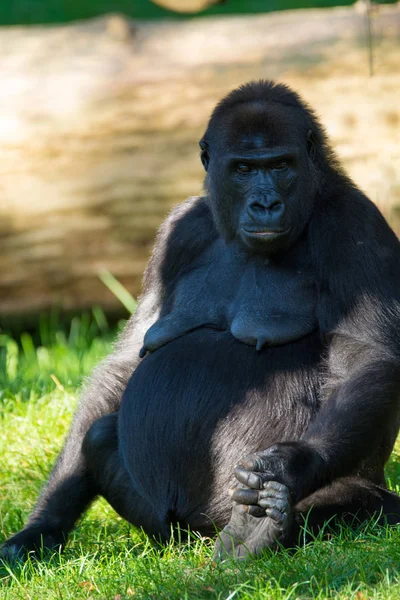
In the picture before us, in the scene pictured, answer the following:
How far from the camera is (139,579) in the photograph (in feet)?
10.7

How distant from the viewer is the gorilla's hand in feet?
10.8

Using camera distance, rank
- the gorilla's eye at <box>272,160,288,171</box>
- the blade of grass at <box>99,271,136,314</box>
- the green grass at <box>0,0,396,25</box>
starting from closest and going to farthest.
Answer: the gorilla's eye at <box>272,160,288,171</box> → the blade of grass at <box>99,271,136,314</box> → the green grass at <box>0,0,396,25</box>

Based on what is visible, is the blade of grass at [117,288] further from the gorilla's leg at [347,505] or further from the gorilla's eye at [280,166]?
the gorilla's leg at [347,505]

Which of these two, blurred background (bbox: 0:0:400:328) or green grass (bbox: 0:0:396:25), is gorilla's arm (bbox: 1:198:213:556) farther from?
green grass (bbox: 0:0:396:25)

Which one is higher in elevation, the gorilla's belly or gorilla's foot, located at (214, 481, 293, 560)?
the gorilla's belly

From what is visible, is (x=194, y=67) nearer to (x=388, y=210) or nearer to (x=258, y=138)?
(x=388, y=210)

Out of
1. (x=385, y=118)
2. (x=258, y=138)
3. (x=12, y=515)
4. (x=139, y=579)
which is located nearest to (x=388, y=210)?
(x=385, y=118)

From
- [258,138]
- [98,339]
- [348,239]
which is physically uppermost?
[258,138]

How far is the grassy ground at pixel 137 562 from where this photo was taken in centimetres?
304

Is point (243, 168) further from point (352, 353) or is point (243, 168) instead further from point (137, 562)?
point (137, 562)

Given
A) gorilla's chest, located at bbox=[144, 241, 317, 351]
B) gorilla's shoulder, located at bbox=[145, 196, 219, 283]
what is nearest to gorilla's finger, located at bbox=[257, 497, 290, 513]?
gorilla's chest, located at bbox=[144, 241, 317, 351]

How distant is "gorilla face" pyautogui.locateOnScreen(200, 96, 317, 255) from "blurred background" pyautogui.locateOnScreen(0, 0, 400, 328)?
2.90 m

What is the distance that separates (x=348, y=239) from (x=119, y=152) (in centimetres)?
356

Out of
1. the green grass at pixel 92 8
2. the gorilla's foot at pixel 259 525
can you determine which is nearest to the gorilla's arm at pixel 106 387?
the gorilla's foot at pixel 259 525
